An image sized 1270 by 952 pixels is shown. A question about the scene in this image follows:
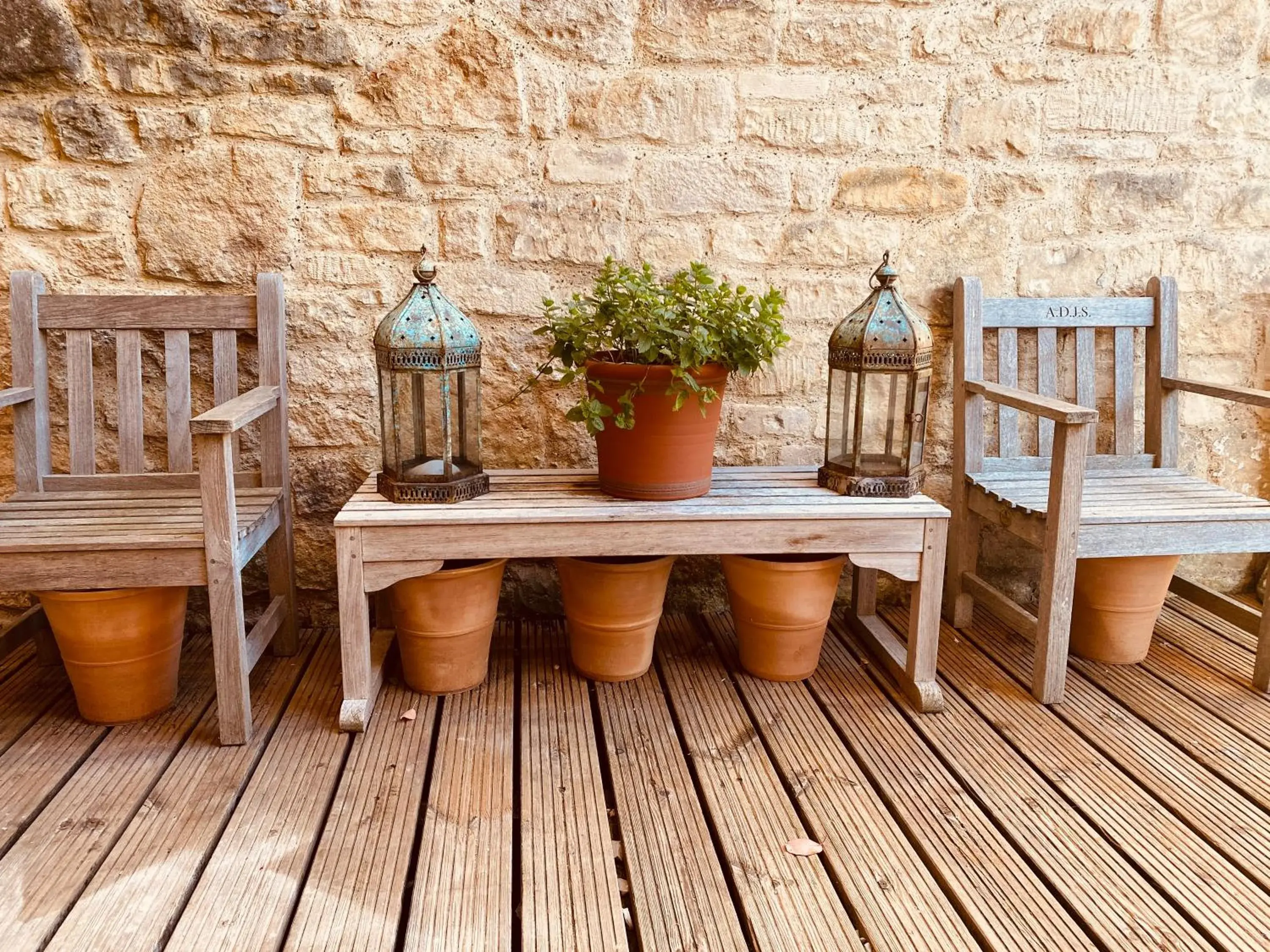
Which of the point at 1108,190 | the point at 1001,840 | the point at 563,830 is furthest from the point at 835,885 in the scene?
the point at 1108,190

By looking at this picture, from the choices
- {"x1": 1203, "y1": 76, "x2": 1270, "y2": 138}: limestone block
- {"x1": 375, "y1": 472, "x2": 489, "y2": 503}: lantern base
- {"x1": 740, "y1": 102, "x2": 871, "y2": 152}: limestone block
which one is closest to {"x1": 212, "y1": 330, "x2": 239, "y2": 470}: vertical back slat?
{"x1": 375, "y1": 472, "x2": 489, "y2": 503}: lantern base

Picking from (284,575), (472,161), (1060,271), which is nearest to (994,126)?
(1060,271)

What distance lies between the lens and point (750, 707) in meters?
2.23

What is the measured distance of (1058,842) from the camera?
171 centimetres

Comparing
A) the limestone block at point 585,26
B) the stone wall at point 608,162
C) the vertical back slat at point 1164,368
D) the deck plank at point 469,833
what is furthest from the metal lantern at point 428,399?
the vertical back slat at point 1164,368

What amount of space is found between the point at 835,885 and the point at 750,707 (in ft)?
2.21

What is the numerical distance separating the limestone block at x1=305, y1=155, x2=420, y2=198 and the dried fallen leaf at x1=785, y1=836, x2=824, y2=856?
1881 mm

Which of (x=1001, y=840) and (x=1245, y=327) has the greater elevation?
(x=1245, y=327)

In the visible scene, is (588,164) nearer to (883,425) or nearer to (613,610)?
(883,425)

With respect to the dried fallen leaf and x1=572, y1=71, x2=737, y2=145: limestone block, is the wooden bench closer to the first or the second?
the dried fallen leaf

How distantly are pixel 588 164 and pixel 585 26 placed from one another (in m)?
0.36

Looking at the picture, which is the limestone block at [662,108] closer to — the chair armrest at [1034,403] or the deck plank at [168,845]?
the chair armrest at [1034,403]

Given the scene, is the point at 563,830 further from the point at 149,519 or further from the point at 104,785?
the point at 149,519

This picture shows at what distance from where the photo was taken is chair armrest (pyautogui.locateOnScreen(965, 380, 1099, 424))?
6.76ft
